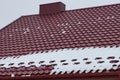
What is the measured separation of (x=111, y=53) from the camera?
848 cm

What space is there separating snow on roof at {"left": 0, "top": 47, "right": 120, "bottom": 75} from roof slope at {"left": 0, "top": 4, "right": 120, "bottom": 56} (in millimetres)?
408

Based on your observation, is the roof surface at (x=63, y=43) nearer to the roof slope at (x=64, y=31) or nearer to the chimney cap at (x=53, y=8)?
the roof slope at (x=64, y=31)

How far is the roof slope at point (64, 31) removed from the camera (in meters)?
10.0

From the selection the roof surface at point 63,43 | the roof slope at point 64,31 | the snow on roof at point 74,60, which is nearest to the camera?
the snow on roof at point 74,60

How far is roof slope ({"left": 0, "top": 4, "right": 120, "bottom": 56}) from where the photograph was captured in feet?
32.8

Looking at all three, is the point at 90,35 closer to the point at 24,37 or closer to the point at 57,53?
the point at 57,53

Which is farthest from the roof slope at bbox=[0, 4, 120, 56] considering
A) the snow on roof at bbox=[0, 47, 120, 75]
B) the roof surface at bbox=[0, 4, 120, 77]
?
the snow on roof at bbox=[0, 47, 120, 75]

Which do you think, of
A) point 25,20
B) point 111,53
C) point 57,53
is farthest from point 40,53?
point 25,20

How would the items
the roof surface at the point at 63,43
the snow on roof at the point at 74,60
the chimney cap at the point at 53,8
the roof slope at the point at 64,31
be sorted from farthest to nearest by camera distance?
the chimney cap at the point at 53,8, the roof slope at the point at 64,31, the roof surface at the point at 63,43, the snow on roof at the point at 74,60

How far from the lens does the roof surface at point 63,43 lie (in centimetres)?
850

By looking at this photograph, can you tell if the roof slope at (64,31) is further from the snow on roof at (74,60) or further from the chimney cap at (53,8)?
the snow on roof at (74,60)

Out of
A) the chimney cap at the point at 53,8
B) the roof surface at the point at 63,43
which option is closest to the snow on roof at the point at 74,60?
the roof surface at the point at 63,43

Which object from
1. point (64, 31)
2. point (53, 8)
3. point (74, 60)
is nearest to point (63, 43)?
point (64, 31)

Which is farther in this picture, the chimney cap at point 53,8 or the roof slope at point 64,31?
the chimney cap at point 53,8
